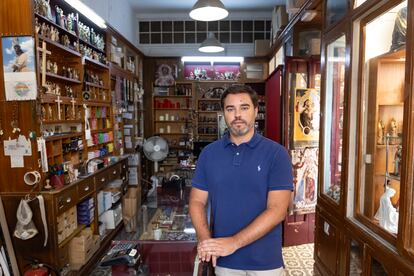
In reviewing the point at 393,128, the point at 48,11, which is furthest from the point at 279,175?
the point at 48,11

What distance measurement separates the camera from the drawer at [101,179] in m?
3.80

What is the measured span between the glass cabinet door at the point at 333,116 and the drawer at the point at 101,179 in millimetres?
2577

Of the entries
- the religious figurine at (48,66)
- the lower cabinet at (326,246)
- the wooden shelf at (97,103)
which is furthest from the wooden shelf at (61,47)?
the lower cabinet at (326,246)

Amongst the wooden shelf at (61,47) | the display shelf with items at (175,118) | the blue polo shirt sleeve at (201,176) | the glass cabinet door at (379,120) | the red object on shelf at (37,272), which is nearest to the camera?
the blue polo shirt sleeve at (201,176)

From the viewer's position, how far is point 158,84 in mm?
6871

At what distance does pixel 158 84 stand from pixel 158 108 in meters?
0.53

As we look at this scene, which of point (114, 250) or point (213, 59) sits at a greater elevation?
point (213, 59)

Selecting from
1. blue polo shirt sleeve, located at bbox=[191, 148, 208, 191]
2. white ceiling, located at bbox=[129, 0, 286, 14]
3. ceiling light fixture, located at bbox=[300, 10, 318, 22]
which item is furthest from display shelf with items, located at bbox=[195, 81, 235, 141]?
blue polo shirt sleeve, located at bbox=[191, 148, 208, 191]

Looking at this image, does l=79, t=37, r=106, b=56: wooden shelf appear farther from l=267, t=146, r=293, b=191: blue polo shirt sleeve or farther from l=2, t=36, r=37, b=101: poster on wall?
l=267, t=146, r=293, b=191: blue polo shirt sleeve

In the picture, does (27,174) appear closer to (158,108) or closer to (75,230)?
(75,230)

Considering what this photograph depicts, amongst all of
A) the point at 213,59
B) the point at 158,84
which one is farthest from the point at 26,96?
the point at 213,59

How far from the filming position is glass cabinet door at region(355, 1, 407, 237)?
2.12 meters

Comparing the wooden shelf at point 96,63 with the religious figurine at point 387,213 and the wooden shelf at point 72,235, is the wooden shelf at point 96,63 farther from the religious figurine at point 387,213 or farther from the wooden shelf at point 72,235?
the religious figurine at point 387,213

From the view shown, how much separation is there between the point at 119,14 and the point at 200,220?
476 cm
